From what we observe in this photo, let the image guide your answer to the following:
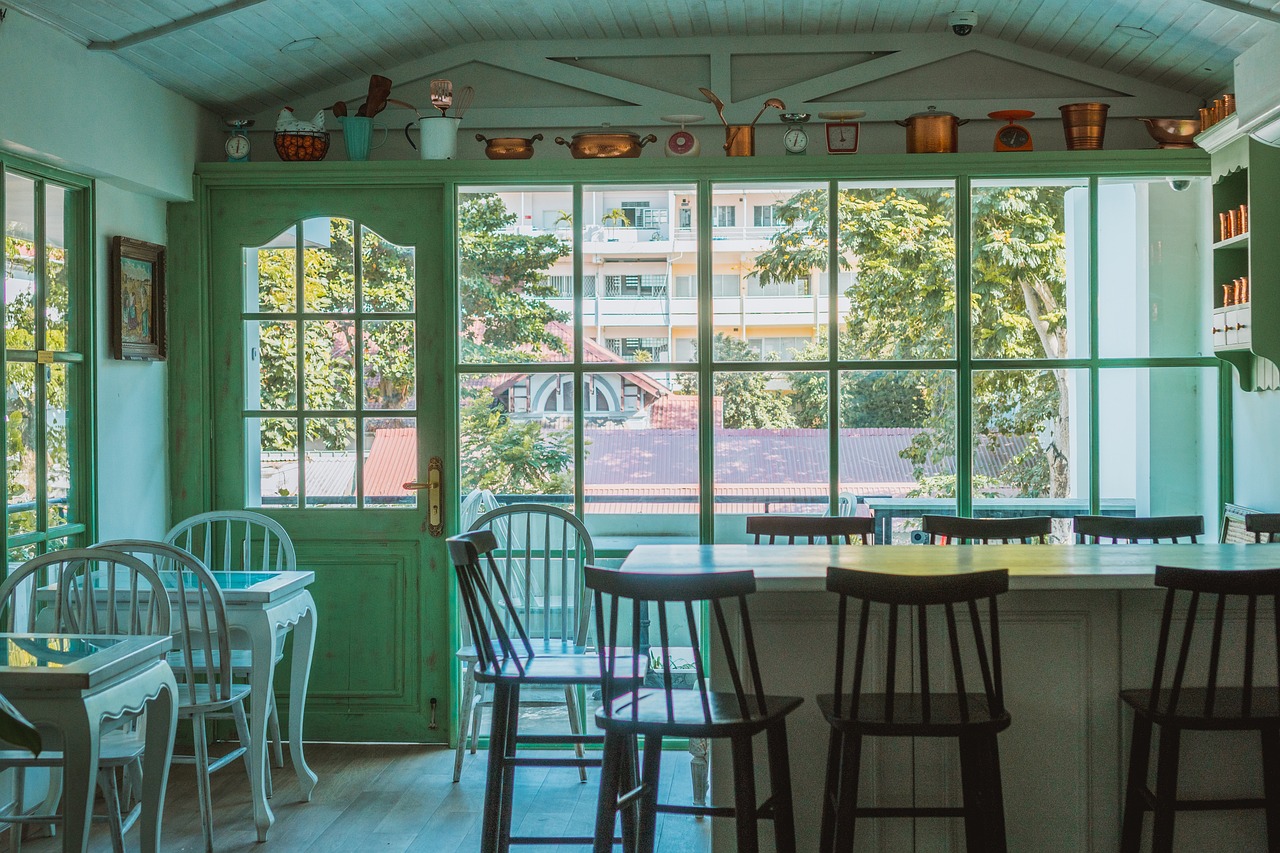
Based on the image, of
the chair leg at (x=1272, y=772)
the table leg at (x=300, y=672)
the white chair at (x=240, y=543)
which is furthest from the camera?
the white chair at (x=240, y=543)

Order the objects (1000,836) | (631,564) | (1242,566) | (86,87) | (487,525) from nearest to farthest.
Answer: (1000,836) < (1242,566) < (631,564) < (86,87) < (487,525)

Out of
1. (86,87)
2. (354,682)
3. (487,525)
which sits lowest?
(354,682)

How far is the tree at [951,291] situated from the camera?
14.1 feet

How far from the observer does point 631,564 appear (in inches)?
116

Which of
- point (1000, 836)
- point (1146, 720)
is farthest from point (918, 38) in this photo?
point (1000, 836)

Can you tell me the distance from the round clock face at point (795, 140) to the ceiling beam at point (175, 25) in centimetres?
193

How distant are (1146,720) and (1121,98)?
107 inches

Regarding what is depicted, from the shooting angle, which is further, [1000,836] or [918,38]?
[918,38]

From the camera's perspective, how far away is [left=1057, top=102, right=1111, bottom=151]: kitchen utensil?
4.20 meters

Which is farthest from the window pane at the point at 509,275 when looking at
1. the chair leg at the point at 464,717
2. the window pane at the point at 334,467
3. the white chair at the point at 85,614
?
the white chair at the point at 85,614

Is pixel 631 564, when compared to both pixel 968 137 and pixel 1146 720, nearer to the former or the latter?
pixel 1146 720

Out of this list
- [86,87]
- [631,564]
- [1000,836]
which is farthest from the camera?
[86,87]

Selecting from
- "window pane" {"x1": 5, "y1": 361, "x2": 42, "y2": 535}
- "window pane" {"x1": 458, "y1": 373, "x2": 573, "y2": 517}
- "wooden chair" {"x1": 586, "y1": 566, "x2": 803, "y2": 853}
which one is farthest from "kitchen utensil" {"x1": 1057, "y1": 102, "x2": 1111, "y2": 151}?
"window pane" {"x1": 5, "y1": 361, "x2": 42, "y2": 535}

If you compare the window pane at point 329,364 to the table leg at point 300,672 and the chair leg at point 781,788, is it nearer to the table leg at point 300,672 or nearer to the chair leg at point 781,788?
the table leg at point 300,672
